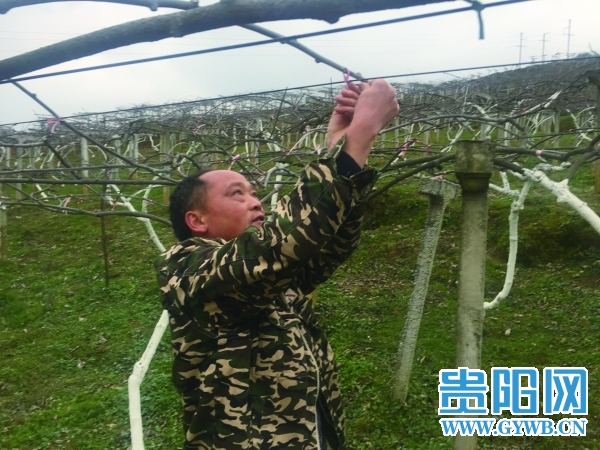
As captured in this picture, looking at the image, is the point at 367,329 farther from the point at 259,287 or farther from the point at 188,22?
the point at 188,22

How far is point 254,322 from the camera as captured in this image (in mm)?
1419

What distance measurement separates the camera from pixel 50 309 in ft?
26.0

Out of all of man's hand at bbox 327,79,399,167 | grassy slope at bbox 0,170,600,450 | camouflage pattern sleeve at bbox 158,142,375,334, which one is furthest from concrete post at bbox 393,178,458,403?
camouflage pattern sleeve at bbox 158,142,375,334

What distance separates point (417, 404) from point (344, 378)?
737mm

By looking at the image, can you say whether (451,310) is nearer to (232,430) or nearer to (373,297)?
(373,297)

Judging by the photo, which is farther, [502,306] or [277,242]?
[502,306]

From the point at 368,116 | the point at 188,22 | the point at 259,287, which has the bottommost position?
the point at 259,287

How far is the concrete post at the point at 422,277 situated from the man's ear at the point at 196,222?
7.95 ft

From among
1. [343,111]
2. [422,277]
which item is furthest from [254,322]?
[422,277]

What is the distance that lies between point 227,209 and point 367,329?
432 cm

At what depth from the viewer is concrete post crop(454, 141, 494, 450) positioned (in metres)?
2.00

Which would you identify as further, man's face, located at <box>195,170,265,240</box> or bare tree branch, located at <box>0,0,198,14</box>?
man's face, located at <box>195,170,265,240</box>

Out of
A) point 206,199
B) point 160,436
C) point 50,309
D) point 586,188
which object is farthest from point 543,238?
point 50,309

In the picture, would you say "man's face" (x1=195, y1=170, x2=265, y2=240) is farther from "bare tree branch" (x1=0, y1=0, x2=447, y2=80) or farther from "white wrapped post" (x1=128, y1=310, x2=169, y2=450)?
"white wrapped post" (x1=128, y1=310, x2=169, y2=450)
